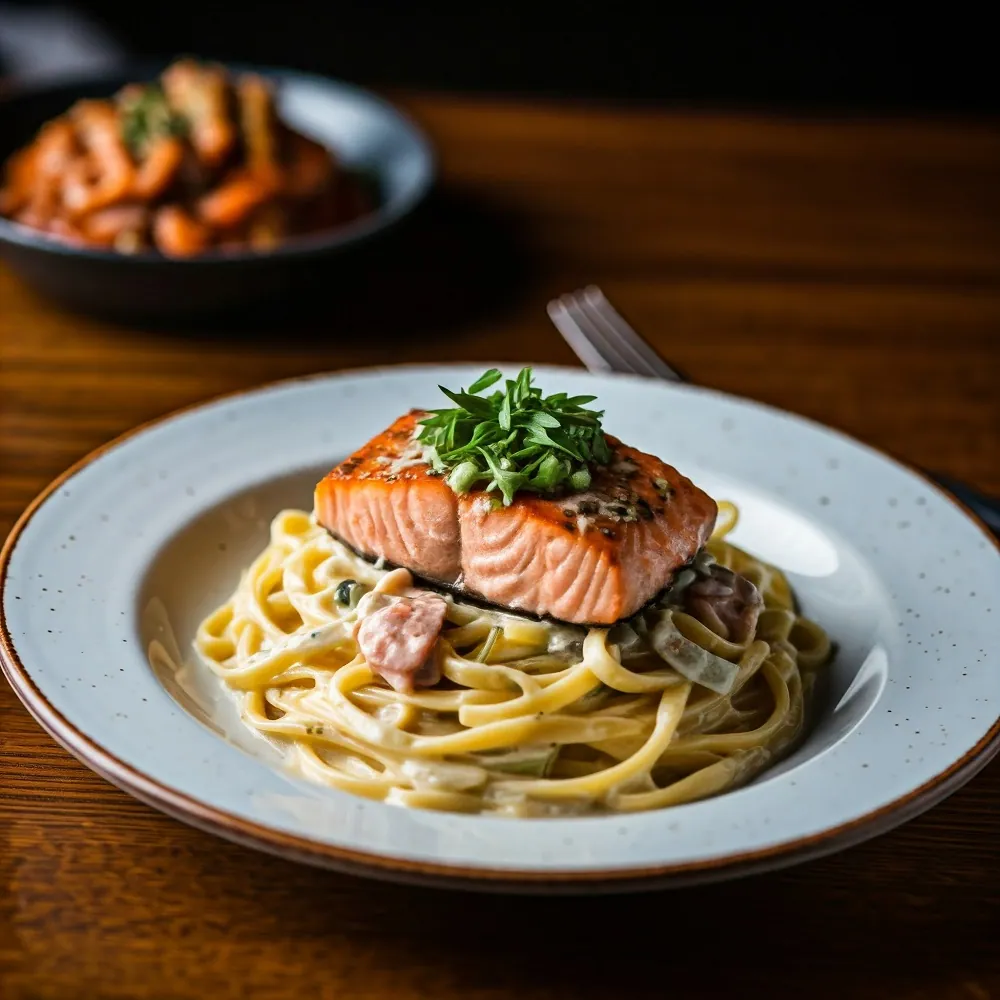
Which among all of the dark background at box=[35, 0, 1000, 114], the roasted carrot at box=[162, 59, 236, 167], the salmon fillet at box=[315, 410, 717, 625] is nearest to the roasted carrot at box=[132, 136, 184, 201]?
the roasted carrot at box=[162, 59, 236, 167]

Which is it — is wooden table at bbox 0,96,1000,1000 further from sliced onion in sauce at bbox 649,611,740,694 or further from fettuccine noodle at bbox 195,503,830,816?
sliced onion in sauce at bbox 649,611,740,694

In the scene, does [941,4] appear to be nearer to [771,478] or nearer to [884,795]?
[771,478]

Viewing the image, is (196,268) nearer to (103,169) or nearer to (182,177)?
(182,177)

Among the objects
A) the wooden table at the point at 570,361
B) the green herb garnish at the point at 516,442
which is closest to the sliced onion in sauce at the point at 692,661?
the green herb garnish at the point at 516,442

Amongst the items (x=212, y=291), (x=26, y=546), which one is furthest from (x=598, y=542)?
(x=212, y=291)

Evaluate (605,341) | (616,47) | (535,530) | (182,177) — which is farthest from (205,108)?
(616,47)

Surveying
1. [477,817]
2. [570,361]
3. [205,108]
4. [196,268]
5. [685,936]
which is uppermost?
[477,817]

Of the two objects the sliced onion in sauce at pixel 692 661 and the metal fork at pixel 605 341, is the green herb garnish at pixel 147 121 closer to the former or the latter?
the metal fork at pixel 605 341

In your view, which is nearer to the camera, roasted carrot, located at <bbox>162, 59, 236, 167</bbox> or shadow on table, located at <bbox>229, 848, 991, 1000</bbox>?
shadow on table, located at <bbox>229, 848, 991, 1000</bbox>
